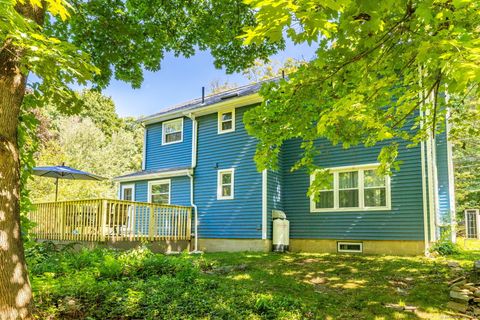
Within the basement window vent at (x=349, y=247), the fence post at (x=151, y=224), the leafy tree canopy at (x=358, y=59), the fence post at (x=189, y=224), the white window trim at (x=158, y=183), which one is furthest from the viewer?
the white window trim at (x=158, y=183)

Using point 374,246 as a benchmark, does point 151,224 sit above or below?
above

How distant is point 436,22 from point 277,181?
8.62 metres

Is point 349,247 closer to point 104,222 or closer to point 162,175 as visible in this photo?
point 104,222

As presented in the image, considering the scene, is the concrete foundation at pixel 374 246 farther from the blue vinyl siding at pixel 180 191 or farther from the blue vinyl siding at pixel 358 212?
the blue vinyl siding at pixel 180 191

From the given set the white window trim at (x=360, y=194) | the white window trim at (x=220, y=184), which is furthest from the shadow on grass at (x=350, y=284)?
the white window trim at (x=220, y=184)

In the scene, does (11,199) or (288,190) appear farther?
(288,190)

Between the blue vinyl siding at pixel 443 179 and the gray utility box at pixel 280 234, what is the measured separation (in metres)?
4.59

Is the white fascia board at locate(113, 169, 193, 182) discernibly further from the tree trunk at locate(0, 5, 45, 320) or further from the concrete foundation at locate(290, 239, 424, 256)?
the tree trunk at locate(0, 5, 45, 320)

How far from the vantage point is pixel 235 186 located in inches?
478

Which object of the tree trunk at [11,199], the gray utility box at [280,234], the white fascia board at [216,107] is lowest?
the gray utility box at [280,234]

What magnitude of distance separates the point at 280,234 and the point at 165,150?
20.5 feet

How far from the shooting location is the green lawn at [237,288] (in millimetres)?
4293

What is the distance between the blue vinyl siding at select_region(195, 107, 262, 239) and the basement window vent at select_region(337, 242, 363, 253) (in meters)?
2.54

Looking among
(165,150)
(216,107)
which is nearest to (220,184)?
(216,107)
